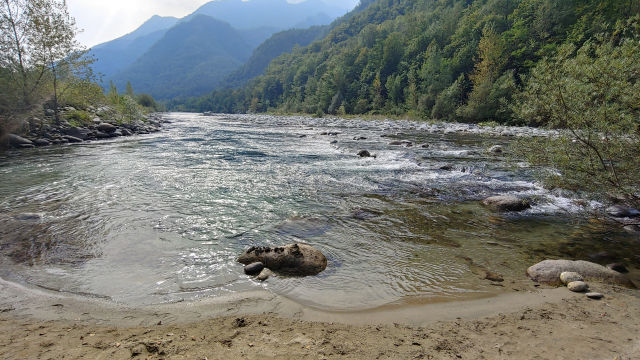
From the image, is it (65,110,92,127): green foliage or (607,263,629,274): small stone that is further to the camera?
(65,110,92,127): green foliage

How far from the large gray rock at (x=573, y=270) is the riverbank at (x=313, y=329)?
0.39 m

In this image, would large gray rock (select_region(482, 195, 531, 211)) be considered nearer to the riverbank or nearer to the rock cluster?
the riverbank

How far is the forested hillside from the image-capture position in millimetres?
51719

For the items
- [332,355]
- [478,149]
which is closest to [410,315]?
[332,355]

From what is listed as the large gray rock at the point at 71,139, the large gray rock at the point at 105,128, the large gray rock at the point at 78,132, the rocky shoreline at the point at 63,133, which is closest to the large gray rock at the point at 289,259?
the rocky shoreline at the point at 63,133

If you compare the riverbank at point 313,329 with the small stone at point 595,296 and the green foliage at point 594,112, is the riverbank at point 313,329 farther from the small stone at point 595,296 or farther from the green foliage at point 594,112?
the green foliage at point 594,112

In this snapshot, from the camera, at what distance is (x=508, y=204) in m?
10.2

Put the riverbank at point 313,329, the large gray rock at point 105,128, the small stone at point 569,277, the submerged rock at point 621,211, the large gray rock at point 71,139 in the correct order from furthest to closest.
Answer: the large gray rock at point 105,128
the large gray rock at point 71,139
the submerged rock at point 621,211
the small stone at point 569,277
the riverbank at point 313,329

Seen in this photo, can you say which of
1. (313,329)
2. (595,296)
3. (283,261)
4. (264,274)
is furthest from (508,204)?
(313,329)

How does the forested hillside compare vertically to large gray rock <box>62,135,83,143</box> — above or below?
above

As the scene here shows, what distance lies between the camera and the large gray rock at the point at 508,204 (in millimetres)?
10125

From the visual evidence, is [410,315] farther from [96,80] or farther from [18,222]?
[96,80]

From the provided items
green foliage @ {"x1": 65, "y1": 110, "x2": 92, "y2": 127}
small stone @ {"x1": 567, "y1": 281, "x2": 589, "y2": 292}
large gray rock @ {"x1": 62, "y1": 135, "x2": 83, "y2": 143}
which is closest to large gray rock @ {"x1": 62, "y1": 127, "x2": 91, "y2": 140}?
large gray rock @ {"x1": 62, "y1": 135, "x2": 83, "y2": 143}

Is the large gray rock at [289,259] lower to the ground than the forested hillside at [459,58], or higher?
lower
